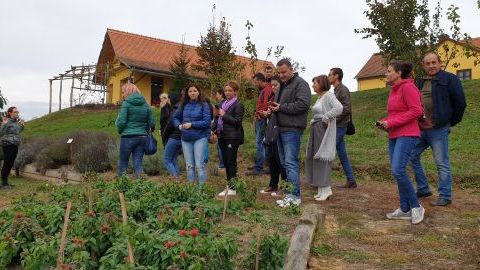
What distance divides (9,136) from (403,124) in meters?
8.26

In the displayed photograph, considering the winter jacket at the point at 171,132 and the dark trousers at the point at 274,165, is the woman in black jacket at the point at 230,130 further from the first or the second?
the winter jacket at the point at 171,132

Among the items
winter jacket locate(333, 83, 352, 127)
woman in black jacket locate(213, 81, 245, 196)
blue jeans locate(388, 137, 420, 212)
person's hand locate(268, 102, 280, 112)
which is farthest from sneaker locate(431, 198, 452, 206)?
woman in black jacket locate(213, 81, 245, 196)

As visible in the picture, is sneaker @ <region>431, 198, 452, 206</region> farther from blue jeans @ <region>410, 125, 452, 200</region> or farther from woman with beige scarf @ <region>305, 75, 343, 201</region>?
woman with beige scarf @ <region>305, 75, 343, 201</region>

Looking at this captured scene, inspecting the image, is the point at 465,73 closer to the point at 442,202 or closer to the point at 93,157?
the point at 93,157

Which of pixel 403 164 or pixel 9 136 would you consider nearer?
pixel 403 164

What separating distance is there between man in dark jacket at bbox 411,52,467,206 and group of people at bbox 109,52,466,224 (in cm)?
1

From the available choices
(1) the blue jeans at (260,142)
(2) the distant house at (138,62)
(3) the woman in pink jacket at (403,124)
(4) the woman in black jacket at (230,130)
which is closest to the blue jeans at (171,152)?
(4) the woman in black jacket at (230,130)

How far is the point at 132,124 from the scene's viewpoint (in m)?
7.68

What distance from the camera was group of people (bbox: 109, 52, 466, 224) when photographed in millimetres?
5551

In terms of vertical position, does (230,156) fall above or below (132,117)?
below

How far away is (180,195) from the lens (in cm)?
591

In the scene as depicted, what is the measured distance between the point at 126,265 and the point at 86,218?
4.13 feet

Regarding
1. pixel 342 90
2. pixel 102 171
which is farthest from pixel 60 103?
pixel 342 90

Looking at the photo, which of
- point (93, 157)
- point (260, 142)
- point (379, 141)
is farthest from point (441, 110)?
point (93, 157)
